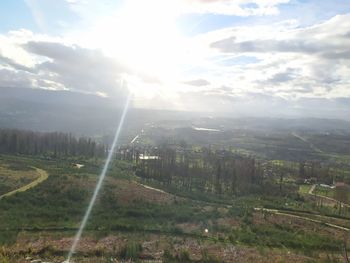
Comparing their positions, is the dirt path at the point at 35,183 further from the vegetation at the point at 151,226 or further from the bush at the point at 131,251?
the bush at the point at 131,251

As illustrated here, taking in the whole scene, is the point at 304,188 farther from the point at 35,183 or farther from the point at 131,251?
the point at 131,251

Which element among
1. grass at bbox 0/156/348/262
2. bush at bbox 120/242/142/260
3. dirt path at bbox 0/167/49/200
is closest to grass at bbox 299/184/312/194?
grass at bbox 0/156/348/262

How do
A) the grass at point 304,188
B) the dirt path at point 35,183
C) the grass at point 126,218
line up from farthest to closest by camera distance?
the grass at point 304,188, the dirt path at point 35,183, the grass at point 126,218

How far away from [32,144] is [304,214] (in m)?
101

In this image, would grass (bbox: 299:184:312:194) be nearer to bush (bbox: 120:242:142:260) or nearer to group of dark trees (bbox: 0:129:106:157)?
group of dark trees (bbox: 0:129:106:157)

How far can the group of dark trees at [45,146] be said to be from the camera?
125 meters

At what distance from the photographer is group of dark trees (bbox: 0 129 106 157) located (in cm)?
12469

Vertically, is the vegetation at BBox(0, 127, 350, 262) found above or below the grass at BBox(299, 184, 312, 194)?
above

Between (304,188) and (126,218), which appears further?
(304,188)

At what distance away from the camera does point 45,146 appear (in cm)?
13838

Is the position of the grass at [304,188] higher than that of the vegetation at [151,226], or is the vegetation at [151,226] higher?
the vegetation at [151,226]

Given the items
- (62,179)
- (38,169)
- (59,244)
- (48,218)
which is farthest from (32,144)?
(59,244)

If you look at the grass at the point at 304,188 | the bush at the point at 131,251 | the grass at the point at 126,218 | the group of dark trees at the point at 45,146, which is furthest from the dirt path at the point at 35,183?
the grass at the point at 304,188

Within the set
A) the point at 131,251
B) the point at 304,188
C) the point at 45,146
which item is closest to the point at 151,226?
the point at 131,251
